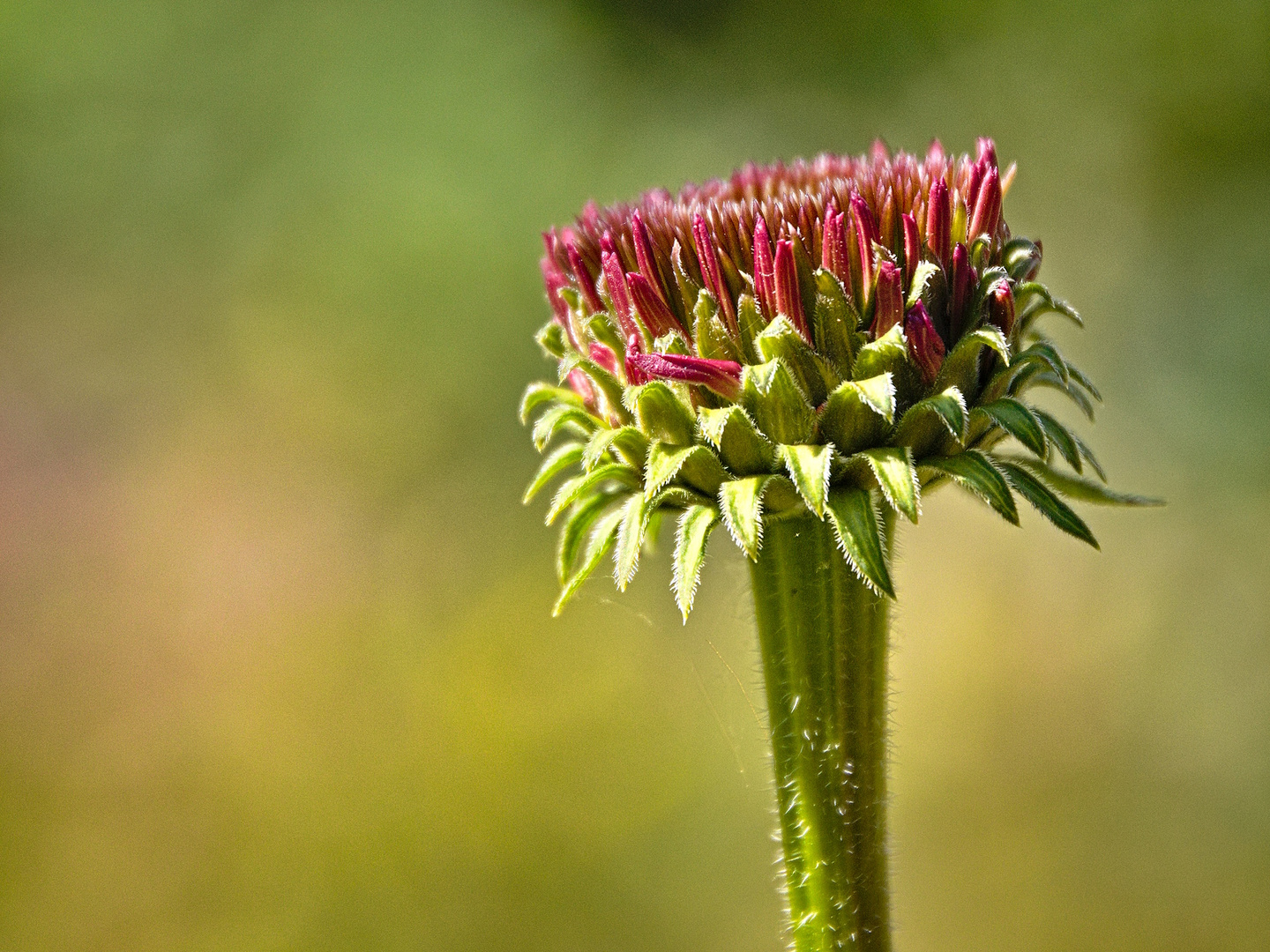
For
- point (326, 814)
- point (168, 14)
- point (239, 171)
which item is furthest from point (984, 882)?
point (168, 14)

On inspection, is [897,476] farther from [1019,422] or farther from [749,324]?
[749,324]

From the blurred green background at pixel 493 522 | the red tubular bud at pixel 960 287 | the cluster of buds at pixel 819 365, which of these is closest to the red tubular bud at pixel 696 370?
the cluster of buds at pixel 819 365

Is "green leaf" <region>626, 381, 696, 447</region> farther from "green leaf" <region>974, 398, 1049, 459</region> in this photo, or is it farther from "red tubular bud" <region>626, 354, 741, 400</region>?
"green leaf" <region>974, 398, 1049, 459</region>

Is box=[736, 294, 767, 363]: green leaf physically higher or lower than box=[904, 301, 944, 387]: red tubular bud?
higher

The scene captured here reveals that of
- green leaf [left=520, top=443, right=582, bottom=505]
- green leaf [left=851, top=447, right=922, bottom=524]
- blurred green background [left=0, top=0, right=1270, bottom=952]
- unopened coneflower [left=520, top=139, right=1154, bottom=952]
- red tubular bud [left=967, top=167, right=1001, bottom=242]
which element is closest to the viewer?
green leaf [left=851, top=447, right=922, bottom=524]

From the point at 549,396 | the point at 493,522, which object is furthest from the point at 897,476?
the point at 493,522

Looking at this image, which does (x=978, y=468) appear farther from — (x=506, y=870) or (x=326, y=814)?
(x=326, y=814)

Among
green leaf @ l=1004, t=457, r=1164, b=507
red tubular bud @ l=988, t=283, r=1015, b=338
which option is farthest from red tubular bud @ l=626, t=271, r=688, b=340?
green leaf @ l=1004, t=457, r=1164, b=507
